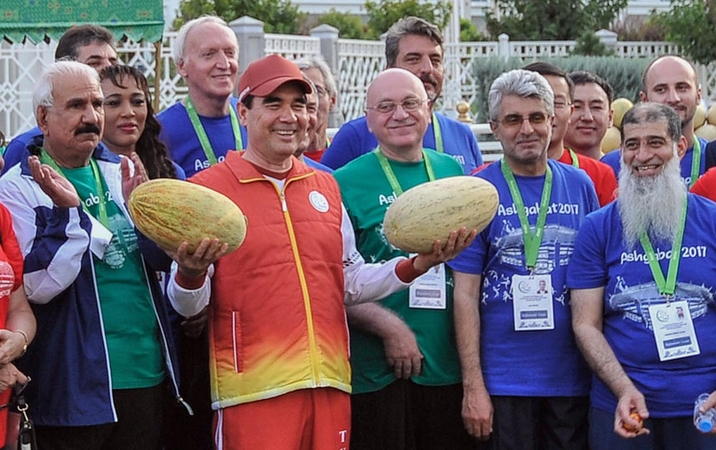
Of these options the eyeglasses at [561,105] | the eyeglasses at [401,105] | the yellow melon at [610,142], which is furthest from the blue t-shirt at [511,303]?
the yellow melon at [610,142]

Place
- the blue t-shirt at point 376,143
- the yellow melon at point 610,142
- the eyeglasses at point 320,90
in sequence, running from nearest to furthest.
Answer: the blue t-shirt at point 376,143
the eyeglasses at point 320,90
the yellow melon at point 610,142

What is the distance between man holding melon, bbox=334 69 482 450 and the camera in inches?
183

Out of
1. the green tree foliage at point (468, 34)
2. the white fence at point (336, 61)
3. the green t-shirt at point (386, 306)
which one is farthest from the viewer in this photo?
the green tree foliage at point (468, 34)

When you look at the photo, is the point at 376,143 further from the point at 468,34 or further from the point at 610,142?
the point at 468,34

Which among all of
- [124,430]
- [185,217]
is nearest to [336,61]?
[124,430]

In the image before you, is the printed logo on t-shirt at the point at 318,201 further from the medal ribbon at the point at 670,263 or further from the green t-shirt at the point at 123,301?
the medal ribbon at the point at 670,263

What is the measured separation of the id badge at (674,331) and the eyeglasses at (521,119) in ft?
2.85

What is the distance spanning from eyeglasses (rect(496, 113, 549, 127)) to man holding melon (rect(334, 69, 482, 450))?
1.09ft

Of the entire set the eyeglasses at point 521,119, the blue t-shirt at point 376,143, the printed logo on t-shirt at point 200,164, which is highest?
the eyeglasses at point 521,119

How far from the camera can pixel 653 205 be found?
4.39 meters

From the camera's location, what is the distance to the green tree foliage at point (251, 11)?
19922 mm

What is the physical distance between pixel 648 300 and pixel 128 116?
211 cm

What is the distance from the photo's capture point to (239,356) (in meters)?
4.02

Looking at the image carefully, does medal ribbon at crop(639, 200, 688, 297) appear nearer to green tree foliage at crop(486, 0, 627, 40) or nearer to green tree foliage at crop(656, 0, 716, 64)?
green tree foliage at crop(656, 0, 716, 64)
